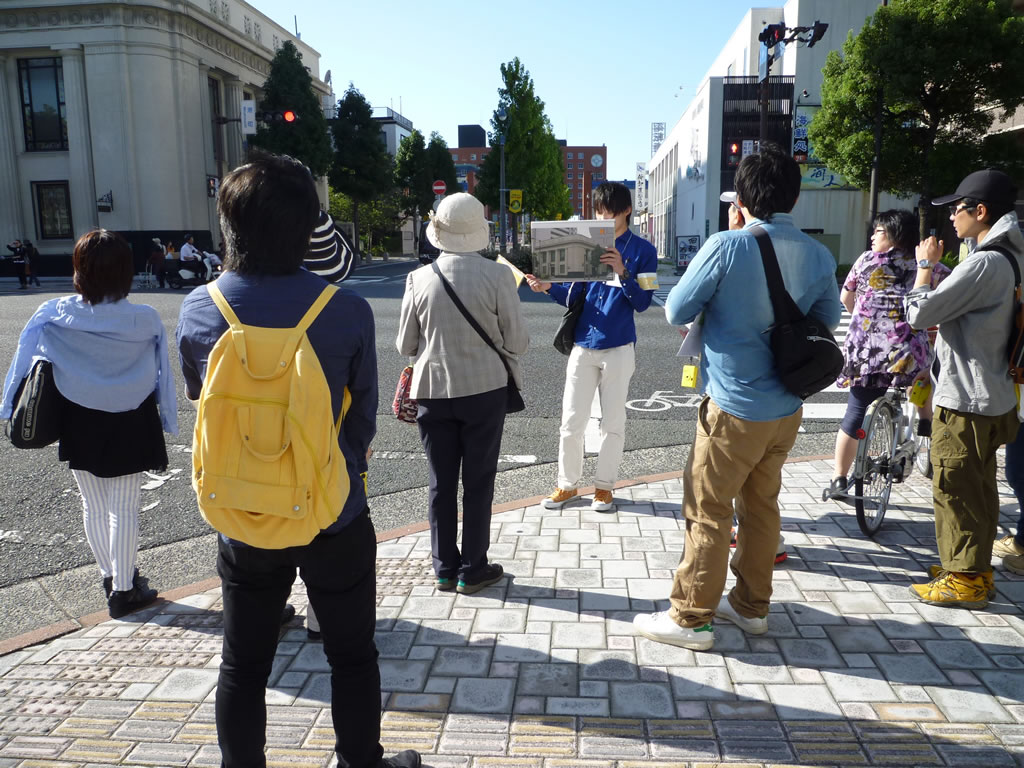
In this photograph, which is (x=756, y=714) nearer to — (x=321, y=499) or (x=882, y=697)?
(x=882, y=697)

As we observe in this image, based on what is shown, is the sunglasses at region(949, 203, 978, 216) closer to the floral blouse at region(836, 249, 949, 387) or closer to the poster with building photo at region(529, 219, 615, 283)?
the floral blouse at region(836, 249, 949, 387)

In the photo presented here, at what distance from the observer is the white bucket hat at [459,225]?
373 centimetres

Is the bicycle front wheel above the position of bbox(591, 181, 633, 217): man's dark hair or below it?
below

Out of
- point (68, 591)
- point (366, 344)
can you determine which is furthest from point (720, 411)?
point (68, 591)

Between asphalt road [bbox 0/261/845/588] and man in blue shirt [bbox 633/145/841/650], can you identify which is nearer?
man in blue shirt [bbox 633/145/841/650]

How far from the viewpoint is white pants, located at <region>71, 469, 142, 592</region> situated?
379 cm

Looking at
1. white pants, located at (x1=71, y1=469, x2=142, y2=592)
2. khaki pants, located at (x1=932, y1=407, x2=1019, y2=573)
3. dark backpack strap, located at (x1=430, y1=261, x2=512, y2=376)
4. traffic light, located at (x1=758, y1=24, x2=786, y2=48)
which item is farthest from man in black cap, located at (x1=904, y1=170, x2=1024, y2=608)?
traffic light, located at (x1=758, y1=24, x2=786, y2=48)

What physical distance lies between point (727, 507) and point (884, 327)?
6.72ft

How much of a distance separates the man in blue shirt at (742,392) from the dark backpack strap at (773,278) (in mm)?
23

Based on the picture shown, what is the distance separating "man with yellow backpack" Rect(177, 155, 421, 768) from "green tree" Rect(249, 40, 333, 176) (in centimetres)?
4008

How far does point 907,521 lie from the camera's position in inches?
194

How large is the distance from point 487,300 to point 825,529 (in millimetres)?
2613

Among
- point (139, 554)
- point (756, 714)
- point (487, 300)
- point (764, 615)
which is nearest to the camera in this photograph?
point (756, 714)

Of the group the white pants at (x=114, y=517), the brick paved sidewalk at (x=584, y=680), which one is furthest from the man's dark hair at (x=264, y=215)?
the white pants at (x=114, y=517)
